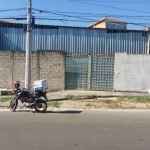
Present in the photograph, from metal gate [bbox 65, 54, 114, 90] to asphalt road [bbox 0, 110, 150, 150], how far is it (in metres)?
5.46

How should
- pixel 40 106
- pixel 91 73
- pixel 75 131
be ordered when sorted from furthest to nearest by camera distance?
pixel 91 73
pixel 40 106
pixel 75 131

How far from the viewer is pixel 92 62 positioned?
47.4 ft

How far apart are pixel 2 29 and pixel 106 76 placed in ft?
25.8

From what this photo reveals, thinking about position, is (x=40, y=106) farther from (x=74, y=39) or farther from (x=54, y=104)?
(x=74, y=39)

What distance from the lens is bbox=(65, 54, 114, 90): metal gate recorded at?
14406 mm

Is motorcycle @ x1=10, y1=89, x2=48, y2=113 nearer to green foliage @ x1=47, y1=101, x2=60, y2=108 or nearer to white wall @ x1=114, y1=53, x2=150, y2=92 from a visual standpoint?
green foliage @ x1=47, y1=101, x2=60, y2=108

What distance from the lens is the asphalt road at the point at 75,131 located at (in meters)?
5.05

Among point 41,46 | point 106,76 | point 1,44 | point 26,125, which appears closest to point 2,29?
point 1,44

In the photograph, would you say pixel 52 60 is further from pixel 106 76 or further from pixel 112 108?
pixel 112 108

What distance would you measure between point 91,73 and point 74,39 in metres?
3.99

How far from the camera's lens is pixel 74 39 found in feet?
57.4

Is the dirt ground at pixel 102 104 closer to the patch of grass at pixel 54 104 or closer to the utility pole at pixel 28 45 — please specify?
the patch of grass at pixel 54 104

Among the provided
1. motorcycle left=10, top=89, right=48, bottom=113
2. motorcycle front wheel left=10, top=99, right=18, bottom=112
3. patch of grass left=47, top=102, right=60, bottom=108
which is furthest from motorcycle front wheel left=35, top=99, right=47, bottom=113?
patch of grass left=47, top=102, right=60, bottom=108

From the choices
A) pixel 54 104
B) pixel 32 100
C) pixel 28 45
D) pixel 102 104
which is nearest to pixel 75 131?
pixel 32 100
